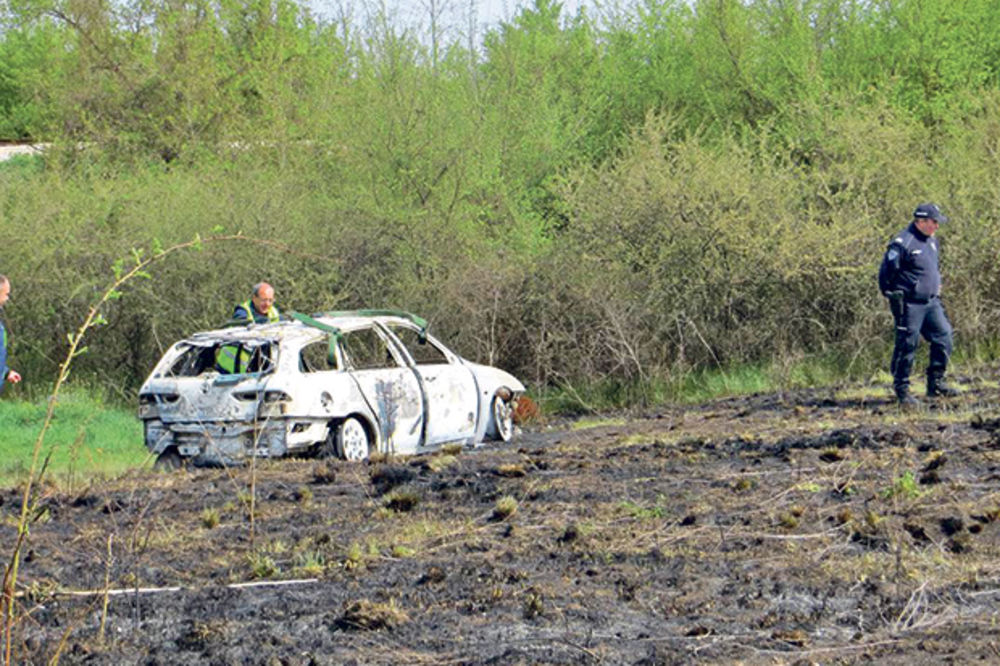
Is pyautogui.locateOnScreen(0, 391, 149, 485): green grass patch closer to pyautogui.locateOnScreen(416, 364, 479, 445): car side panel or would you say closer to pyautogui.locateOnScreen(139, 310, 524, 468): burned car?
pyautogui.locateOnScreen(139, 310, 524, 468): burned car

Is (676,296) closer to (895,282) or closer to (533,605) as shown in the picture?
(895,282)

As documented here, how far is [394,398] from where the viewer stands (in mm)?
12883

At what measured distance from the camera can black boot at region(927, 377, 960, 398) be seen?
14.4m

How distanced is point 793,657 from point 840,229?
15.3m

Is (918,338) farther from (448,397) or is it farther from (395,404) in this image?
(395,404)

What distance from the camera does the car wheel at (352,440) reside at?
12.4m

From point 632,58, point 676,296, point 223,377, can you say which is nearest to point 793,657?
point 223,377

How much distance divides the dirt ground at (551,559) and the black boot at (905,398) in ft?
6.93

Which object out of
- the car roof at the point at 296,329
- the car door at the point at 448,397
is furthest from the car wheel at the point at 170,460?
the car door at the point at 448,397

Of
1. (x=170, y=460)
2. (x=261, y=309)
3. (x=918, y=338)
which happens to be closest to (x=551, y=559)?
(x=170, y=460)

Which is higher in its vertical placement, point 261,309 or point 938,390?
point 261,309

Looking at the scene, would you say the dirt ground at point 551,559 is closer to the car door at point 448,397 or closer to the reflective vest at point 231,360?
the reflective vest at point 231,360

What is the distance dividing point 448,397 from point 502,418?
60.1 inches

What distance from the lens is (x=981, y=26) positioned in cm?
2841
